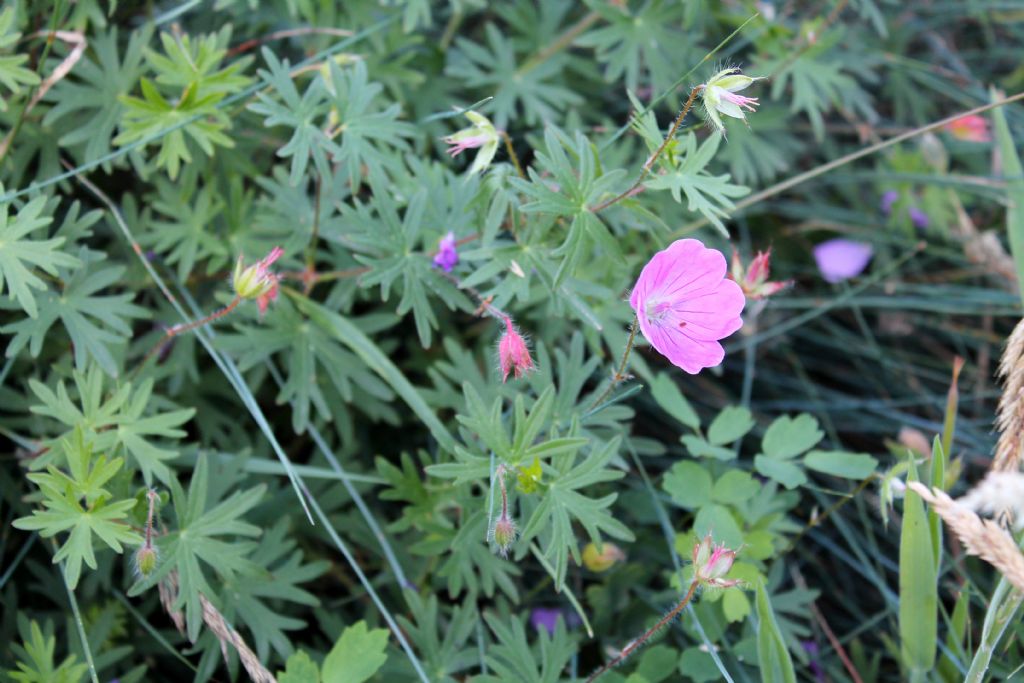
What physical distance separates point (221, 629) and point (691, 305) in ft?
3.42

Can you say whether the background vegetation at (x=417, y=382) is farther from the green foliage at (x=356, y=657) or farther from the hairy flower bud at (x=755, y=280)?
the hairy flower bud at (x=755, y=280)

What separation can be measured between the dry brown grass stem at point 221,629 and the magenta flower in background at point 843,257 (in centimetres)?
211

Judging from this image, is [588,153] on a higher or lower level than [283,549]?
higher

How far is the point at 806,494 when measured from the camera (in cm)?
256

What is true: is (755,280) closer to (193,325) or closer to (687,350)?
(687,350)

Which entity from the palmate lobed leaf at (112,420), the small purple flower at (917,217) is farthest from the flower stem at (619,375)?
the small purple flower at (917,217)

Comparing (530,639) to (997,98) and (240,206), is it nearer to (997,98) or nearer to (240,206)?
(240,206)

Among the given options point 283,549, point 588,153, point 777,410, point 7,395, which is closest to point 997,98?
point 777,410

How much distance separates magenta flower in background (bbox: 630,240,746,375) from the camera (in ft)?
5.22

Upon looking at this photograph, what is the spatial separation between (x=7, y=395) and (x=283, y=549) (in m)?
0.68

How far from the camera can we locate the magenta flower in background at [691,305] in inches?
62.6

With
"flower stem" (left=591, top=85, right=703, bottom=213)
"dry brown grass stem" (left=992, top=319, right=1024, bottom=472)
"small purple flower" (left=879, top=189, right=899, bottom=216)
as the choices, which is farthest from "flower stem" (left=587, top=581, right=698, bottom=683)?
"small purple flower" (left=879, top=189, right=899, bottom=216)

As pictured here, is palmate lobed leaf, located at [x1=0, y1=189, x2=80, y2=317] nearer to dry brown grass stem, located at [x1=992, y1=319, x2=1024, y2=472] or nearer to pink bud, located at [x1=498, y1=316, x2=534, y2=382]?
pink bud, located at [x1=498, y1=316, x2=534, y2=382]

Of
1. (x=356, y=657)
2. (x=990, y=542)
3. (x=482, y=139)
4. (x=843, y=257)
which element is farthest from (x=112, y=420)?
(x=843, y=257)
